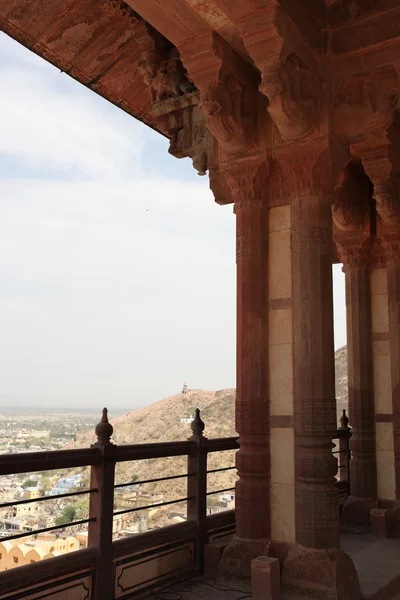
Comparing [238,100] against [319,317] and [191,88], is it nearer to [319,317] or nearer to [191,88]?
[191,88]

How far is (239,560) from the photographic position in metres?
5.20

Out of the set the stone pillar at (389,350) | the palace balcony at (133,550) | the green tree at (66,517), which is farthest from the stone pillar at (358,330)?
the green tree at (66,517)

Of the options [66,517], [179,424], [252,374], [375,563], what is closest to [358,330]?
[375,563]

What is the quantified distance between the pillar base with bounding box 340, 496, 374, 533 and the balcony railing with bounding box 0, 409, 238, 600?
263cm

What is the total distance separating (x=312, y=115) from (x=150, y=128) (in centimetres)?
334

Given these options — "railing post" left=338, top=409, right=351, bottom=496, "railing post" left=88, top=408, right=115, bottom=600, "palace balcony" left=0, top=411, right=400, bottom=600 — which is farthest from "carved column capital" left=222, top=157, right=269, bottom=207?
"railing post" left=338, top=409, right=351, bottom=496

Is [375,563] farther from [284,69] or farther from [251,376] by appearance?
[284,69]

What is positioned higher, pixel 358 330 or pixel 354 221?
pixel 354 221

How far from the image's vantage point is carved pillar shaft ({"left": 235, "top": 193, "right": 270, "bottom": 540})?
5285 mm

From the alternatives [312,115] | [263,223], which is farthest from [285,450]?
[312,115]

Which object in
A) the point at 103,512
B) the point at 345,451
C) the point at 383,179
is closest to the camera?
the point at 103,512

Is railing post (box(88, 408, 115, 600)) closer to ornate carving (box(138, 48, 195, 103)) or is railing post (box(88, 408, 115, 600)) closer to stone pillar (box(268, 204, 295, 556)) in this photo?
stone pillar (box(268, 204, 295, 556))

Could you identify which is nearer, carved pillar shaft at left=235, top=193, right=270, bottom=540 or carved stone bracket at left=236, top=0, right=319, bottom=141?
carved stone bracket at left=236, top=0, right=319, bottom=141

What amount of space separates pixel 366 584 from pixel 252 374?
7.14ft
